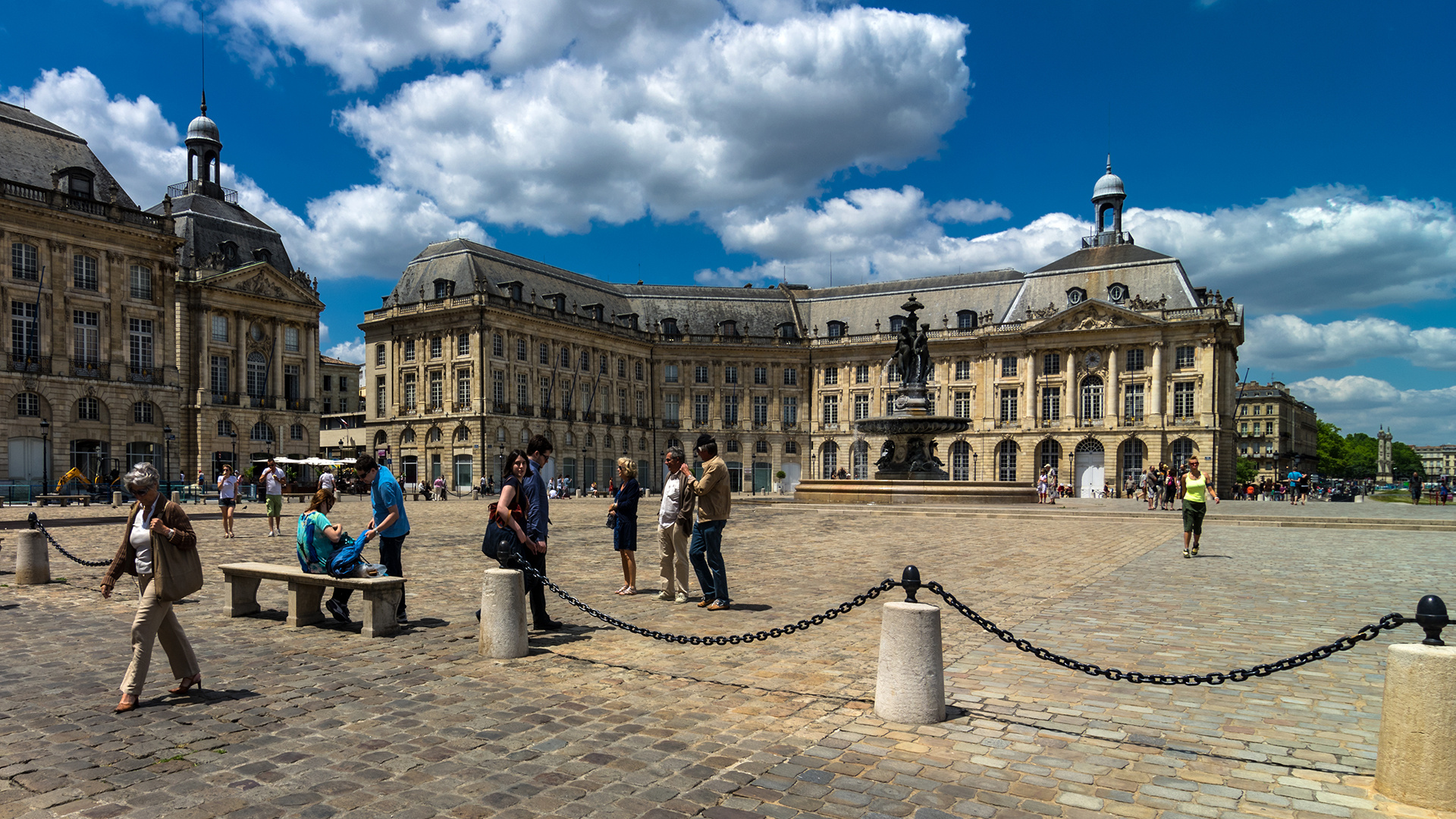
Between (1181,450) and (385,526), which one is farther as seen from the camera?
(1181,450)

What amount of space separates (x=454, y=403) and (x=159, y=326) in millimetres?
15956

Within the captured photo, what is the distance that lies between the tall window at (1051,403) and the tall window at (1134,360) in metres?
4.77

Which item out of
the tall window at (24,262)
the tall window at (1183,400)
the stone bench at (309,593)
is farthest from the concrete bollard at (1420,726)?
the tall window at (1183,400)

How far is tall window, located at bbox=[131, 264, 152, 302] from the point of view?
45281mm

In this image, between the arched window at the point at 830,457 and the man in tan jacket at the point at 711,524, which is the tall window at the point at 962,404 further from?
the man in tan jacket at the point at 711,524

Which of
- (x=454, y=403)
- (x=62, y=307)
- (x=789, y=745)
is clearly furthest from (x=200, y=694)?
(x=454, y=403)

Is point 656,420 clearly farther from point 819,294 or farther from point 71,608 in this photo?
point 71,608

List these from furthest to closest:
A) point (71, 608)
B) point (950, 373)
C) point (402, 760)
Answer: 1. point (950, 373)
2. point (71, 608)
3. point (402, 760)

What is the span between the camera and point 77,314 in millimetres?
43094

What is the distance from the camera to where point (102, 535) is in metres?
19.3

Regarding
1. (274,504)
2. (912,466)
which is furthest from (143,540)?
(912,466)

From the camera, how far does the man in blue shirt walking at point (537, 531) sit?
8461 millimetres

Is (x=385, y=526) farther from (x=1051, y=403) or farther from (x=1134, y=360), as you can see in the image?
(x=1051, y=403)

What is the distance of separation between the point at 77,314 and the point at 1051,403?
5836 centimetres
